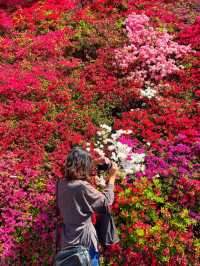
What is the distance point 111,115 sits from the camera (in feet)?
44.0

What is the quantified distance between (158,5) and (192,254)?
543 inches

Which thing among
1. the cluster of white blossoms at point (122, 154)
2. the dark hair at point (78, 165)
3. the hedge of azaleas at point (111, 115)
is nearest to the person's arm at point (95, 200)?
the dark hair at point (78, 165)

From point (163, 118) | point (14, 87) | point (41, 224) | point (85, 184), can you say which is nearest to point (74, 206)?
point (85, 184)

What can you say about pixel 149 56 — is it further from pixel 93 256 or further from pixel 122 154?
pixel 93 256

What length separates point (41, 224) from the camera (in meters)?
9.55

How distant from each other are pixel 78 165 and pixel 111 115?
7027 millimetres

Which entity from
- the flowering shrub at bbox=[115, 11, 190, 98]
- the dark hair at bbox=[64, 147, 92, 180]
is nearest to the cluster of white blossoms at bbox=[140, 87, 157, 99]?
the flowering shrub at bbox=[115, 11, 190, 98]

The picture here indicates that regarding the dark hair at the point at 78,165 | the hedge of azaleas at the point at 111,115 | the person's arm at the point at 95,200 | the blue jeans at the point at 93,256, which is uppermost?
the dark hair at the point at 78,165

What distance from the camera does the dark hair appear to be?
6.49 meters

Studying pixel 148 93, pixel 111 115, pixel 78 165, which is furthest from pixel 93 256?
pixel 148 93

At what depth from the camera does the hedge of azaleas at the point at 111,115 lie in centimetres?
933

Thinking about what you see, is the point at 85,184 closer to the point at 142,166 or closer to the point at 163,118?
the point at 142,166

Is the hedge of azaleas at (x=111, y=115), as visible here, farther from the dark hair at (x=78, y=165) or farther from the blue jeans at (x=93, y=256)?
the dark hair at (x=78, y=165)

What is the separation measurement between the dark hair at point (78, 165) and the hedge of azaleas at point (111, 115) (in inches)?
123
